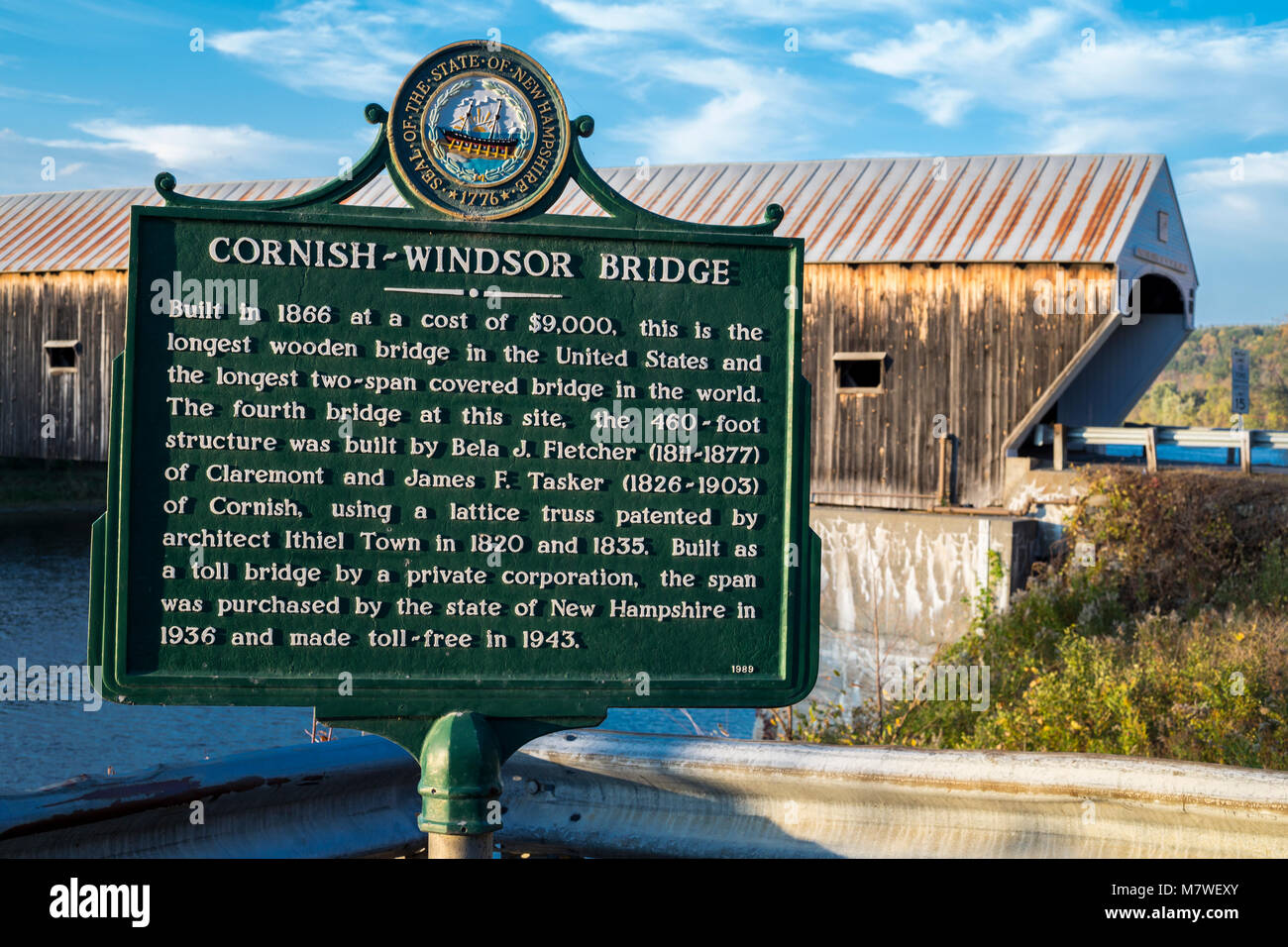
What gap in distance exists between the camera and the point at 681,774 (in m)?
6.41

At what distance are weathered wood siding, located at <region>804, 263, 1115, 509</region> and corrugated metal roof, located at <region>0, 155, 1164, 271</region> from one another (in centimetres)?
38

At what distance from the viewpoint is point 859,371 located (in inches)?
757

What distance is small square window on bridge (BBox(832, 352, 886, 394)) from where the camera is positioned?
60.2 feet

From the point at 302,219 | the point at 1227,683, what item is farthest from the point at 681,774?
the point at 1227,683

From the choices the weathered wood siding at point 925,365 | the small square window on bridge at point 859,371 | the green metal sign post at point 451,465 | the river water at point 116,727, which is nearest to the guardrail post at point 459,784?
the green metal sign post at point 451,465

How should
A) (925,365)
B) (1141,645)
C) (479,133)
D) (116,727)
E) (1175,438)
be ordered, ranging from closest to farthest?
(479,133)
(1141,645)
(116,727)
(1175,438)
(925,365)

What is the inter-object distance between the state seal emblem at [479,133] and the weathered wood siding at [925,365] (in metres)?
13.8

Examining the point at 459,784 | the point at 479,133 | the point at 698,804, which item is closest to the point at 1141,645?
the point at 698,804

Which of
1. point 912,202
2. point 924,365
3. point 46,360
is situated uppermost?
point 912,202

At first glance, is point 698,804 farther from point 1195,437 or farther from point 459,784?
point 1195,437

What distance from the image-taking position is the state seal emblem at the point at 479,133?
446cm

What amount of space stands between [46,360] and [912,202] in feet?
59.8
